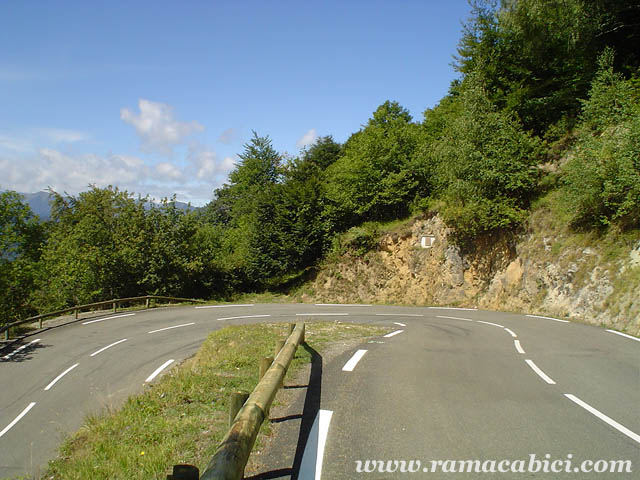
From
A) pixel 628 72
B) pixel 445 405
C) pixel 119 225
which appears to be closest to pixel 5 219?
pixel 119 225

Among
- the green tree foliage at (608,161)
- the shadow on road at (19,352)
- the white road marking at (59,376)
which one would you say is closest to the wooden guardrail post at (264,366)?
the white road marking at (59,376)

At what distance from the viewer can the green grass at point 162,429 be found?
15.6ft

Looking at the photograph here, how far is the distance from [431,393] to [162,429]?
155 inches

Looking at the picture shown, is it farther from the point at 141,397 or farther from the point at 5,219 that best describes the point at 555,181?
the point at 5,219

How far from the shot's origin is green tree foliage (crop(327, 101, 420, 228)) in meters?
32.5

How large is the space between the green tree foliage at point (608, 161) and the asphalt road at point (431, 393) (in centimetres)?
572

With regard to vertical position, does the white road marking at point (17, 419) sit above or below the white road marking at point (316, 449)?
below

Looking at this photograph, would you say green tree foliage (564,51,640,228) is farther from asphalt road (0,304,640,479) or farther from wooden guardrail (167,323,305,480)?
wooden guardrail (167,323,305,480)

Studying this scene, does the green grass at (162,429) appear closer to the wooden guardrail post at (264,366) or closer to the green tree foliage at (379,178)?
the wooden guardrail post at (264,366)

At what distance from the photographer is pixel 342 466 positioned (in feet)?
14.0

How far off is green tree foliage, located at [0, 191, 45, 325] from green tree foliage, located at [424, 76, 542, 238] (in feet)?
92.4

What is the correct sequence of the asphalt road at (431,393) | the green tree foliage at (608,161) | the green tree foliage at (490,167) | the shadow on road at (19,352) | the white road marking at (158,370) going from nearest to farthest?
the asphalt road at (431,393) < the white road marking at (158,370) < the green tree foliage at (608,161) < the shadow on road at (19,352) < the green tree foliage at (490,167)

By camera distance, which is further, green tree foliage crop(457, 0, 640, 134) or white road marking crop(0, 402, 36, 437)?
green tree foliage crop(457, 0, 640, 134)

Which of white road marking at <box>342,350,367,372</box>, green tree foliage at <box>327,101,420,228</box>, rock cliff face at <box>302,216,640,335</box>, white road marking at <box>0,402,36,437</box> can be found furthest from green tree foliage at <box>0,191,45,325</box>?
white road marking at <box>342,350,367,372</box>
